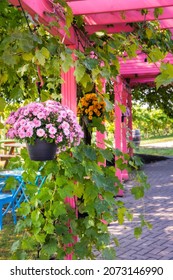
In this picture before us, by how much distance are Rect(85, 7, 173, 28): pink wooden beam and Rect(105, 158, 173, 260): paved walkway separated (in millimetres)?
1694

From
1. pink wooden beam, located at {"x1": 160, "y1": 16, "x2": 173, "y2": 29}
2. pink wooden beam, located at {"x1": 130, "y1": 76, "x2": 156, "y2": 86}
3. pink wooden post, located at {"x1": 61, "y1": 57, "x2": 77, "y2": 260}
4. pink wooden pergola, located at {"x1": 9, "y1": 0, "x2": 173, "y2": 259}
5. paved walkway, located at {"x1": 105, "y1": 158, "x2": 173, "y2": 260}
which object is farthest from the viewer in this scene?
pink wooden beam, located at {"x1": 130, "y1": 76, "x2": 156, "y2": 86}

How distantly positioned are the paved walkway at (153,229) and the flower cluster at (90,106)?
3.38ft

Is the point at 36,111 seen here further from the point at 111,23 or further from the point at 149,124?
the point at 149,124

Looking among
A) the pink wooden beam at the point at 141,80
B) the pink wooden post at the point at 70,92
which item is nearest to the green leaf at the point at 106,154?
the pink wooden post at the point at 70,92

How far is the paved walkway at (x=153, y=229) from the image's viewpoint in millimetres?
3908

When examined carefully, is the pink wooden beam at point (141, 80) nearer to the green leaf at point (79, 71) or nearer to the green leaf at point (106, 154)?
the green leaf at point (106, 154)

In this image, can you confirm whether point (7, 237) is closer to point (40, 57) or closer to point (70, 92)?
point (70, 92)

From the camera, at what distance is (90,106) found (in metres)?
3.26

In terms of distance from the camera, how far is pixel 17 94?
242 centimetres

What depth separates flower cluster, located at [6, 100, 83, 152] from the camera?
84.7 inches

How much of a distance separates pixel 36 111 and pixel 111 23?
53.9 inches

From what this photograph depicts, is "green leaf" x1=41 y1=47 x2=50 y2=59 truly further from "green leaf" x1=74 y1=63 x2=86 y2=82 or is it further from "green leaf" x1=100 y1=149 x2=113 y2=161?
"green leaf" x1=100 y1=149 x2=113 y2=161

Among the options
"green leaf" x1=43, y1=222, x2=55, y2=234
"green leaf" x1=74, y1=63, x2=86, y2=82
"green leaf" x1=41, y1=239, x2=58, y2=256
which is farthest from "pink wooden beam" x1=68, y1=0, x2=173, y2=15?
"green leaf" x1=41, y1=239, x2=58, y2=256
